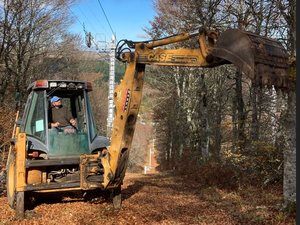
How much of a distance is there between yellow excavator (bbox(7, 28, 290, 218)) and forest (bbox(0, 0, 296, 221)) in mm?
929

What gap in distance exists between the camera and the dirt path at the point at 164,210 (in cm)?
777

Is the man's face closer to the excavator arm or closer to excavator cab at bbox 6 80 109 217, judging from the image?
excavator cab at bbox 6 80 109 217

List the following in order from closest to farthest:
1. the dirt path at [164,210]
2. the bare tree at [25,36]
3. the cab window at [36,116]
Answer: the dirt path at [164,210] → the cab window at [36,116] → the bare tree at [25,36]

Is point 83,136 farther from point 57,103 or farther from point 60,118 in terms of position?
point 57,103

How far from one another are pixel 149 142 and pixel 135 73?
5104cm

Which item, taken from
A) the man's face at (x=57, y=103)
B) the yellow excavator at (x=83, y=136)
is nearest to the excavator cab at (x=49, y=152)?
the yellow excavator at (x=83, y=136)

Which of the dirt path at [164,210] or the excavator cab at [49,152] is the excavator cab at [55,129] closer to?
the excavator cab at [49,152]

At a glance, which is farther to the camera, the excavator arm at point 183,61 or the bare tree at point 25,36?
the bare tree at point 25,36

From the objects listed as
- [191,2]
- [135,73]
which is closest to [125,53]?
[135,73]

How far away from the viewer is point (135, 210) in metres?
8.70

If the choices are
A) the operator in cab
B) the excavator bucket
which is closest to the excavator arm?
the excavator bucket

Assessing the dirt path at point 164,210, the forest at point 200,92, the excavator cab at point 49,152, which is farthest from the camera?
the forest at point 200,92

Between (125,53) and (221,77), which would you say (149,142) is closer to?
(221,77)

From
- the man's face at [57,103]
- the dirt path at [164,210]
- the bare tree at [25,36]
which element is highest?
the bare tree at [25,36]
